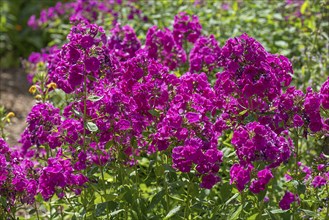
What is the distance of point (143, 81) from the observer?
3828 mm

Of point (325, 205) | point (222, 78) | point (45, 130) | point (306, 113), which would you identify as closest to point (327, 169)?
point (325, 205)

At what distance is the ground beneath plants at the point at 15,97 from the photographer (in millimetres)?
8029

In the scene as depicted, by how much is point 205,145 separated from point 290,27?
4163mm

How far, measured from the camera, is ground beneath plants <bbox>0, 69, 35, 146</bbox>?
803 centimetres

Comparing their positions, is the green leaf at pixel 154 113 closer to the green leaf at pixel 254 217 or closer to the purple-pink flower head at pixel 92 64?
the purple-pink flower head at pixel 92 64

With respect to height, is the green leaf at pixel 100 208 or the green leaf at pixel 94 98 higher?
the green leaf at pixel 94 98

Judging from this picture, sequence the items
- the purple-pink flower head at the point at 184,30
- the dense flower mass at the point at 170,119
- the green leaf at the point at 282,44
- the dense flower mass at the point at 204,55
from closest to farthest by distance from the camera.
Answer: the dense flower mass at the point at 170,119 < the dense flower mass at the point at 204,55 < the purple-pink flower head at the point at 184,30 < the green leaf at the point at 282,44

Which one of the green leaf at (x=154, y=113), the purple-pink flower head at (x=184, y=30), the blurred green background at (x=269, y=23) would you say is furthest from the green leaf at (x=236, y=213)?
the blurred green background at (x=269, y=23)

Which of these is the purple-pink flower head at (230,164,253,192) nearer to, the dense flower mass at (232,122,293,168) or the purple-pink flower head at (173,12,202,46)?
the dense flower mass at (232,122,293,168)

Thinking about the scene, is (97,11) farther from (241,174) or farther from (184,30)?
(241,174)

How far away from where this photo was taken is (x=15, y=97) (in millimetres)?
9016

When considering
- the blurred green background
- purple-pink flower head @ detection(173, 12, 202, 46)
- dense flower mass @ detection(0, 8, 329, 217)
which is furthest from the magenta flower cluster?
dense flower mass @ detection(0, 8, 329, 217)

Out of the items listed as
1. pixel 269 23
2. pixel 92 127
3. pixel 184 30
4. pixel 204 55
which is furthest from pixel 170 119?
pixel 269 23

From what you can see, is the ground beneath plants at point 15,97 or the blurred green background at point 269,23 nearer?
the blurred green background at point 269,23
